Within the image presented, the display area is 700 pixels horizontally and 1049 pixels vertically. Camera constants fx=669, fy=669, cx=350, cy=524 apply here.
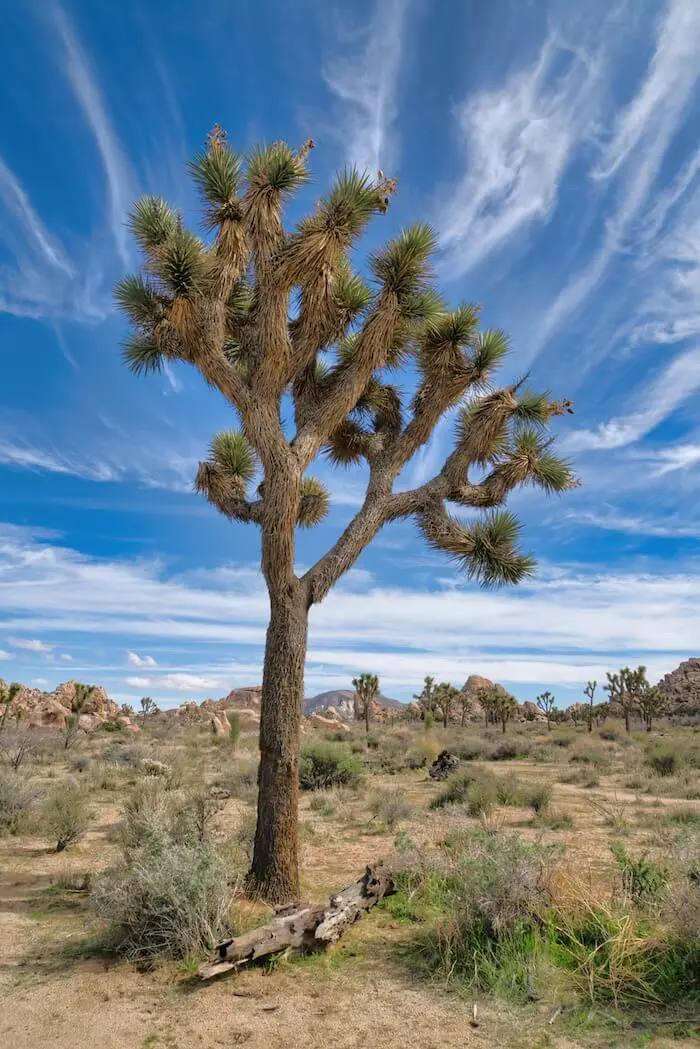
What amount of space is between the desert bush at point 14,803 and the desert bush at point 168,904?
5650 mm

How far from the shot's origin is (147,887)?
5.46 meters

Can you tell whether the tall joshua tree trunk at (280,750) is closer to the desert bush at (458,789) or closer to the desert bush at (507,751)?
the desert bush at (458,789)

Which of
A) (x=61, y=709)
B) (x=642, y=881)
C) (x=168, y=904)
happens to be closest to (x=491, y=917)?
(x=642, y=881)

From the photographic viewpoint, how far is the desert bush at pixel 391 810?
11031 mm

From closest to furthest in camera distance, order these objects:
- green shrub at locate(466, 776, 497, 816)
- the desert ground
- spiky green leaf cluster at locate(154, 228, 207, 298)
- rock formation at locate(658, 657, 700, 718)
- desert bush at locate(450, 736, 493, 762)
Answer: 1. the desert ground
2. spiky green leaf cluster at locate(154, 228, 207, 298)
3. green shrub at locate(466, 776, 497, 816)
4. desert bush at locate(450, 736, 493, 762)
5. rock formation at locate(658, 657, 700, 718)

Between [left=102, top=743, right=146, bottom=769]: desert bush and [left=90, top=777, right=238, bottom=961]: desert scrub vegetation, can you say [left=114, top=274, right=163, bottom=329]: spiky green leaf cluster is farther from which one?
[left=102, top=743, right=146, bottom=769]: desert bush

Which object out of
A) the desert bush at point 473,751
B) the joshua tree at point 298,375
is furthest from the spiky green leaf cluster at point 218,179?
the desert bush at point 473,751

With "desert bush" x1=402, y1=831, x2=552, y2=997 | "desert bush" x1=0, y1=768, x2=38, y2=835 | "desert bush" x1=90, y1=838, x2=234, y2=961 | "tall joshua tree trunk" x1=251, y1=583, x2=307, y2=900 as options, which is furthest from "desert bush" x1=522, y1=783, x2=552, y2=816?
"desert bush" x1=0, y1=768, x2=38, y2=835

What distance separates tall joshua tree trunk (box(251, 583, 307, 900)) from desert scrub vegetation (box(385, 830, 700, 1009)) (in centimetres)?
150

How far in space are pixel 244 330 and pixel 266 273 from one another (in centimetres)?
91

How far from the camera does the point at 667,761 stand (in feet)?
56.9

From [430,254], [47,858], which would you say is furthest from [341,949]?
[430,254]

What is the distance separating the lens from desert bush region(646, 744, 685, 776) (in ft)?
55.8

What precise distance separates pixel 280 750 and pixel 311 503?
4.11 meters
